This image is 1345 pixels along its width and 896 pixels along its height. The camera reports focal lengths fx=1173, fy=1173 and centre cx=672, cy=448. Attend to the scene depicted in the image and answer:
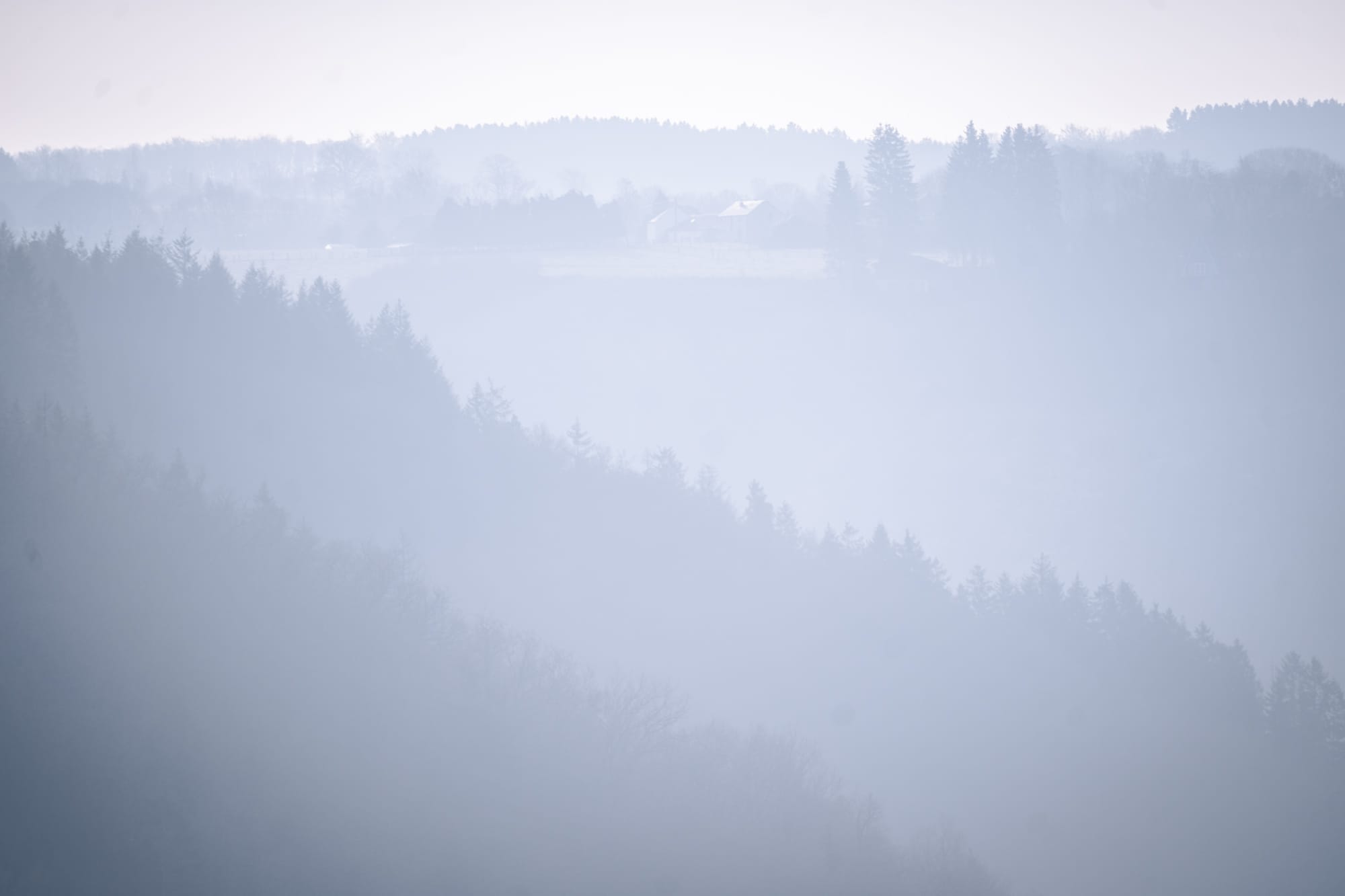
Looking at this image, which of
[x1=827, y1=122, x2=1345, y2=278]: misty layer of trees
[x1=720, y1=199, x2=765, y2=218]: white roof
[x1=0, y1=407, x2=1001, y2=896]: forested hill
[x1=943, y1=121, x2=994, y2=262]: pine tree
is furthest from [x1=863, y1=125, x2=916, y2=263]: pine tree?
[x1=0, y1=407, x2=1001, y2=896]: forested hill

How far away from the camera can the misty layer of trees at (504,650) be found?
2242 cm

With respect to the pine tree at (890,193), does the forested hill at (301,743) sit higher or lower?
lower

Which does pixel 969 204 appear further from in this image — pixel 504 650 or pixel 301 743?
pixel 301 743

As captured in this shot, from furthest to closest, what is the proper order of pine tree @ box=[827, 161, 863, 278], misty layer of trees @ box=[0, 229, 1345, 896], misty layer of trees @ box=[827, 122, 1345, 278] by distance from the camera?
pine tree @ box=[827, 161, 863, 278], misty layer of trees @ box=[827, 122, 1345, 278], misty layer of trees @ box=[0, 229, 1345, 896]

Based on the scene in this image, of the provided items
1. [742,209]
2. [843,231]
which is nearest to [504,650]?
[843,231]

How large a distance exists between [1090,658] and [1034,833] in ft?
22.7

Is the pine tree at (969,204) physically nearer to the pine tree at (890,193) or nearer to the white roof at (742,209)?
the pine tree at (890,193)

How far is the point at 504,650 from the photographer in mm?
27766

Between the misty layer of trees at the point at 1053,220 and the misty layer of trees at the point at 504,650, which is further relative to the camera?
the misty layer of trees at the point at 1053,220

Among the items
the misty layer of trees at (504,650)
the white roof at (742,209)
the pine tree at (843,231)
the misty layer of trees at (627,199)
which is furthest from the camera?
the white roof at (742,209)

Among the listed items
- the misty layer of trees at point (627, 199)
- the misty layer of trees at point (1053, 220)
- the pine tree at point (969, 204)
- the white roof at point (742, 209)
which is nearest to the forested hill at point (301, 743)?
the misty layer of trees at point (627, 199)

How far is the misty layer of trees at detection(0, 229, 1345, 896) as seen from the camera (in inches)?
883

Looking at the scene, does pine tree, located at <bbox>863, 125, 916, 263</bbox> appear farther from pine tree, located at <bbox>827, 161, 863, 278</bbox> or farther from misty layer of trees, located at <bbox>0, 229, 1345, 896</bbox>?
misty layer of trees, located at <bbox>0, 229, 1345, 896</bbox>

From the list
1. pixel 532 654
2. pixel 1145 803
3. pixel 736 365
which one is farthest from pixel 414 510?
pixel 736 365
